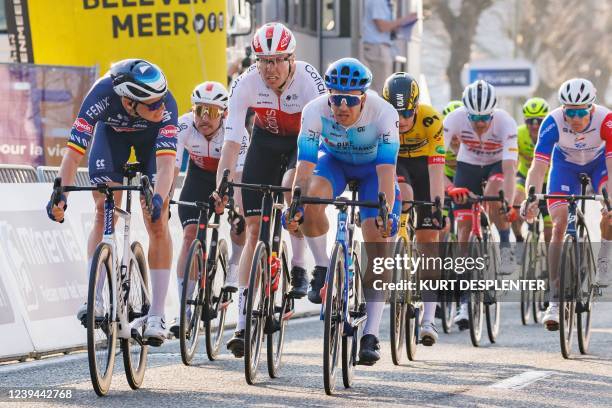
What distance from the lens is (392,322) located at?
→ 38.7ft

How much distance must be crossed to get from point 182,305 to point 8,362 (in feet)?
4.29

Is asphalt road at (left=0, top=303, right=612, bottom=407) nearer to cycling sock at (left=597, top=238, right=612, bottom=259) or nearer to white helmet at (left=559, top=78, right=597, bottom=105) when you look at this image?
cycling sock at (left=597, top=238, right=612, bottom=259)

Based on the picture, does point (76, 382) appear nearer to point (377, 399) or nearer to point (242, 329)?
point (242, 329)

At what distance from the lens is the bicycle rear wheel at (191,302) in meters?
11.3

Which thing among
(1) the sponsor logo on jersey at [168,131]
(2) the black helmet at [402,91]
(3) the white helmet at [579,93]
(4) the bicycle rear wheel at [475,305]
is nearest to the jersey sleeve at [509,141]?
(4) the bicycle rear wheel at [475,305]

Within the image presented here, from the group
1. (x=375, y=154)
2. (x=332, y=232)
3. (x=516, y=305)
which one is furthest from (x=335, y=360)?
(x=516, y=305)

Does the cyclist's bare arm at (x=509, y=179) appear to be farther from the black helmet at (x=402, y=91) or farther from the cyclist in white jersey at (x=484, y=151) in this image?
the black helmet at (x=402, y=91)

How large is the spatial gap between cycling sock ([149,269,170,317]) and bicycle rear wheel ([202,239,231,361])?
1223 millimetres

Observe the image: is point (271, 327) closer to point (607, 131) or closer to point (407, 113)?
point (407, 113)

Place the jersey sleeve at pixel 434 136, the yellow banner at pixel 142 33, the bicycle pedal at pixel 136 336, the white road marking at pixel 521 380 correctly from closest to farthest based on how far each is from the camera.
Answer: the bicycle pedal at pixel 136 336
the white road marking at pixel 521 380
the jersey sleeve at pixel 434 136
the yellow banner at pixel 142 33

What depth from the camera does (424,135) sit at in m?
12.7

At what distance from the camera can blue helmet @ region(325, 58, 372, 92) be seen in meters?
9.88

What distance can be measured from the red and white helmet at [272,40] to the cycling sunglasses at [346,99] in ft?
3.53

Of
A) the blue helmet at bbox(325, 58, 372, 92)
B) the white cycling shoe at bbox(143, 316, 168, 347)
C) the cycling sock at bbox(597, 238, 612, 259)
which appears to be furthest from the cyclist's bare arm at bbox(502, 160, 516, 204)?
the white cycling shoe at bbox(143, 316, 168, 347)
